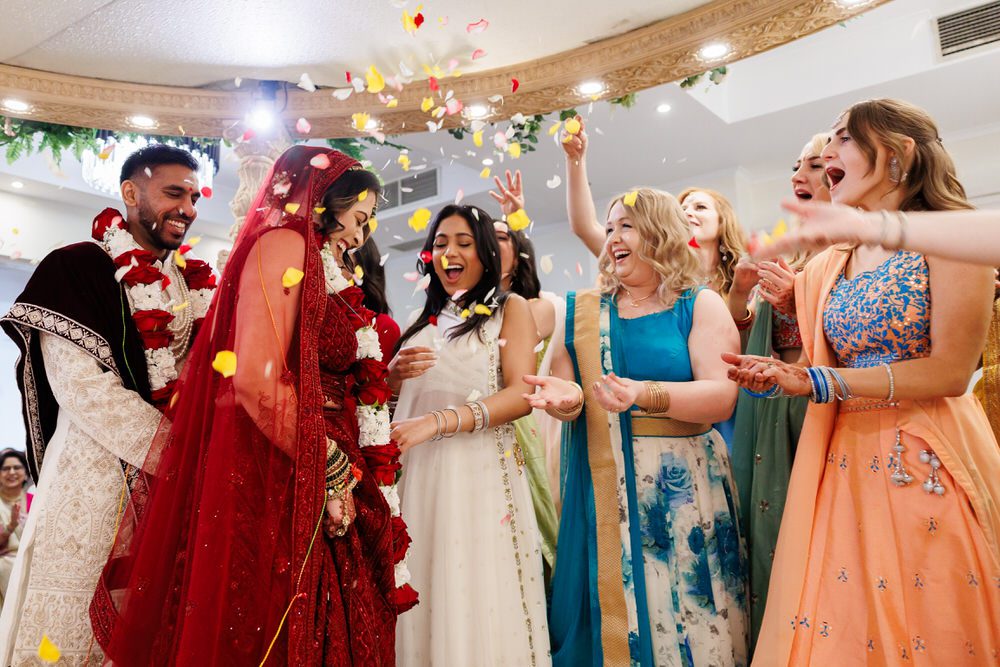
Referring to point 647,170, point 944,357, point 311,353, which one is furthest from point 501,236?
point 647,170

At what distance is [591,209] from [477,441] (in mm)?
1197

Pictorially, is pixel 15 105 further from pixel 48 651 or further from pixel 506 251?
pixel 48 651

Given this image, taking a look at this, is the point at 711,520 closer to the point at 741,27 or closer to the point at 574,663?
the point at 574,663

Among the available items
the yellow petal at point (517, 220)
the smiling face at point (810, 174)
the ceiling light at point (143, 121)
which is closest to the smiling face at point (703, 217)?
the smiling face at point (810, 174)

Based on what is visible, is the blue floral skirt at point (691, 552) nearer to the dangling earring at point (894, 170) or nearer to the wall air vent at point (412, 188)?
the dangling earring at point (894, 170)

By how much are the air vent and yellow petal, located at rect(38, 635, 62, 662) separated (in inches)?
235

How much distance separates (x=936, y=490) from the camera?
66.7 inches

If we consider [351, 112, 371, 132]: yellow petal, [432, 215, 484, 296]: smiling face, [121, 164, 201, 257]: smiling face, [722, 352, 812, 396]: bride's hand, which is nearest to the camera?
[722, 352, 812, 396]: bride's hand

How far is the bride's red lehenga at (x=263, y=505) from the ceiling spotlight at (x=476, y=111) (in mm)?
1802

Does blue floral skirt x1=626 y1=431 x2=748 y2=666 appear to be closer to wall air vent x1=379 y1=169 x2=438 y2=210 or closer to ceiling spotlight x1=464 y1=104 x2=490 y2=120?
ceiling spotlight x1=464 y1=104 x2=490 y2=120

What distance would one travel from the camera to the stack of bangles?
2.22 m

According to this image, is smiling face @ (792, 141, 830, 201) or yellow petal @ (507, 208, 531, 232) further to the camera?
yellow petal @ (507, 208, 531, 232)

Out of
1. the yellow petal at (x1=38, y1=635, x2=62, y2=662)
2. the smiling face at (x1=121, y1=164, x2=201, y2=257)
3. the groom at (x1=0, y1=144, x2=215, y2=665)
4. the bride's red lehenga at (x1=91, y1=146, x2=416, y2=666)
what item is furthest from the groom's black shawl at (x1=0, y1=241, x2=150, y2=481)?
the yellow petal at (x1=38, y1=635, x2=62, y2=662)

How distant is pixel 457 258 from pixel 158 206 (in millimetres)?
976
